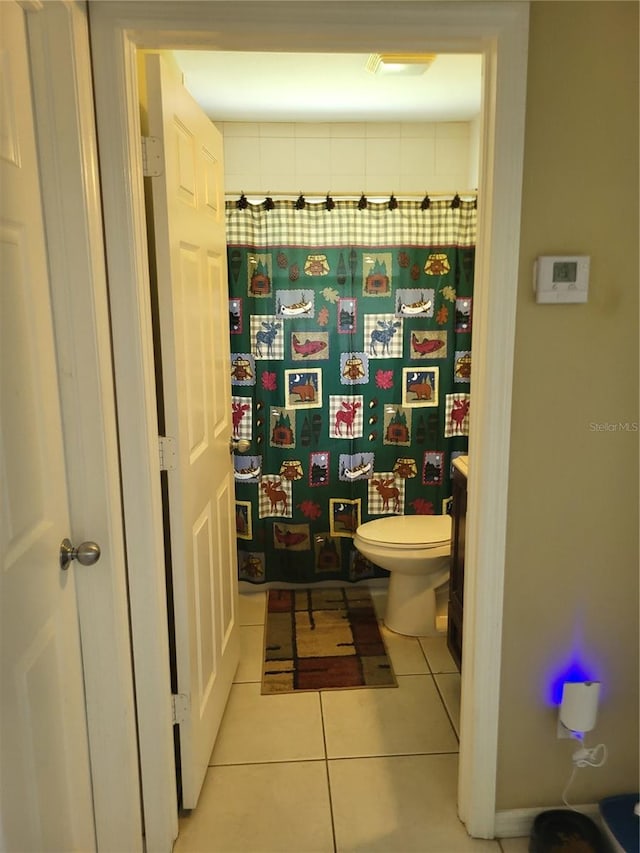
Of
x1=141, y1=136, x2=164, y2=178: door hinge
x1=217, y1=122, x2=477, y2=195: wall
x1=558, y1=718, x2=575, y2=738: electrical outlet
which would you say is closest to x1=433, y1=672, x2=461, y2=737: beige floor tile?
x1=558, y1=718, x2=575, y2=738: electrical outlet

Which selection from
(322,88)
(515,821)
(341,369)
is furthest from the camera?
(341,369)

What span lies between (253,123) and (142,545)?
7.46ft

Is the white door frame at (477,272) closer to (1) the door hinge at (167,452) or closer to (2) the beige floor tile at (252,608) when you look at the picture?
(1) the door hinge at (167,452)

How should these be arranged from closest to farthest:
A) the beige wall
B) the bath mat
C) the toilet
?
the beige wall
the bath mat
the toilet

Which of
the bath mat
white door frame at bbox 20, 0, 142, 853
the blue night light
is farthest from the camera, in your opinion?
the bath mat

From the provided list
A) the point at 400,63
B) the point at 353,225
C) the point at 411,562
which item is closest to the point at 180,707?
the point at 411,562

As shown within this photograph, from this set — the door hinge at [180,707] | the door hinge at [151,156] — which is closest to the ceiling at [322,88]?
the door hinge at [151,156]

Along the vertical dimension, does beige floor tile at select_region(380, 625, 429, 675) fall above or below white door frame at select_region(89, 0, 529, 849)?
below

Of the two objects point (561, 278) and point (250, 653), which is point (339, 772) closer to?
point (250, 653)

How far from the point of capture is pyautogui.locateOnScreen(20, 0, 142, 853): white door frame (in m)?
1.24

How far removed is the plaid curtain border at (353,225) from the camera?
284 cm

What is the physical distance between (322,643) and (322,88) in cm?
232

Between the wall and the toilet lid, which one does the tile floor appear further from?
the wall

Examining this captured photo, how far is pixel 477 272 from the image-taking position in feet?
5.08
